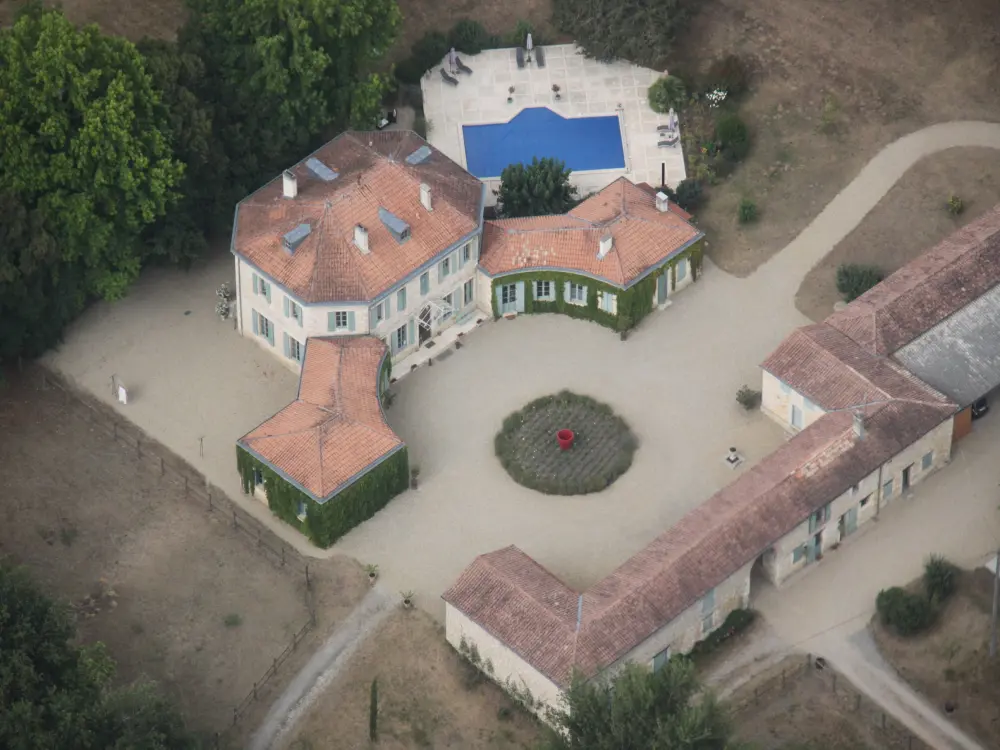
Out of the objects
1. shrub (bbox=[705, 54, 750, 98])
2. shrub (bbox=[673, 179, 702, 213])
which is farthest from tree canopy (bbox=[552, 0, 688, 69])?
shrub (bbox=[673, 179, 702, 213])

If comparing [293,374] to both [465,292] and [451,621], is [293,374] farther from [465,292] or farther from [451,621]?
[451,621]

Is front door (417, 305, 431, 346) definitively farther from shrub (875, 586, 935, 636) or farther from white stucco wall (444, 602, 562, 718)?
shrub (875, 586, 935, 636)

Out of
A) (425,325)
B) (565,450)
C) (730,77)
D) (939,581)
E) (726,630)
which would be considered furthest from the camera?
(730,77)

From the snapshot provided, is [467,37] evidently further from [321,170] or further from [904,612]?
[904,612]

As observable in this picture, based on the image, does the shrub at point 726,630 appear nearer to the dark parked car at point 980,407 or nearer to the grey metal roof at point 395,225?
the dark parked car at point 980,407

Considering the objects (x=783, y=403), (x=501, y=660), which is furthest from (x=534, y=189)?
(x=501, y=660)

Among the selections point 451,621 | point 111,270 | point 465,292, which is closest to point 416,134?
point 465,292

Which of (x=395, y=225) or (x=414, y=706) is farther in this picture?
(x=395, y=225)
